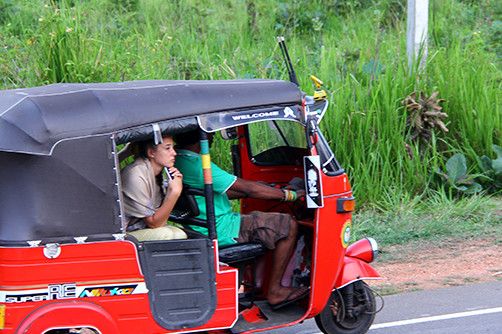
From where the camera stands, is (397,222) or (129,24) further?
(129,24)

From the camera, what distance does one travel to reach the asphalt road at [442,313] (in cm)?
634

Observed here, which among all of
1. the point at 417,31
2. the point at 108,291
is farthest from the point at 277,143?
the point at 417,31

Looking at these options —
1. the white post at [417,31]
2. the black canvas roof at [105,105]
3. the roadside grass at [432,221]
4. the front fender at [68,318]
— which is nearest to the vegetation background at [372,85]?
the roadside grass at [432,221]

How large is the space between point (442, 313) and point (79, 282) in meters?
3.02

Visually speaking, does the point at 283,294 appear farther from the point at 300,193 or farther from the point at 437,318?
the point at 437,318

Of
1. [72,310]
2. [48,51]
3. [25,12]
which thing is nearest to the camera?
[72,310]

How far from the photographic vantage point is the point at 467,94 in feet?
33.6

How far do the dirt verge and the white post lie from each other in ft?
8.76

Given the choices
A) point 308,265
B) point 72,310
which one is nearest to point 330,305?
point 308,265

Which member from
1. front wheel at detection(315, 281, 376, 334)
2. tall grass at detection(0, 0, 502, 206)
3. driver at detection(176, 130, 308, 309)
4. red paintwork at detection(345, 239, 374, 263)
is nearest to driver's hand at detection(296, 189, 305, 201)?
driver at detection(176, 130, 308, 309)

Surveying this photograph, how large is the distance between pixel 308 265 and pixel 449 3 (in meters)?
9.58

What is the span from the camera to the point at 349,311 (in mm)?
6035

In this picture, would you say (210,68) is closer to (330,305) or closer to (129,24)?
(129,24)

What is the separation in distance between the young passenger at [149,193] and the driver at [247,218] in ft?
0.80
